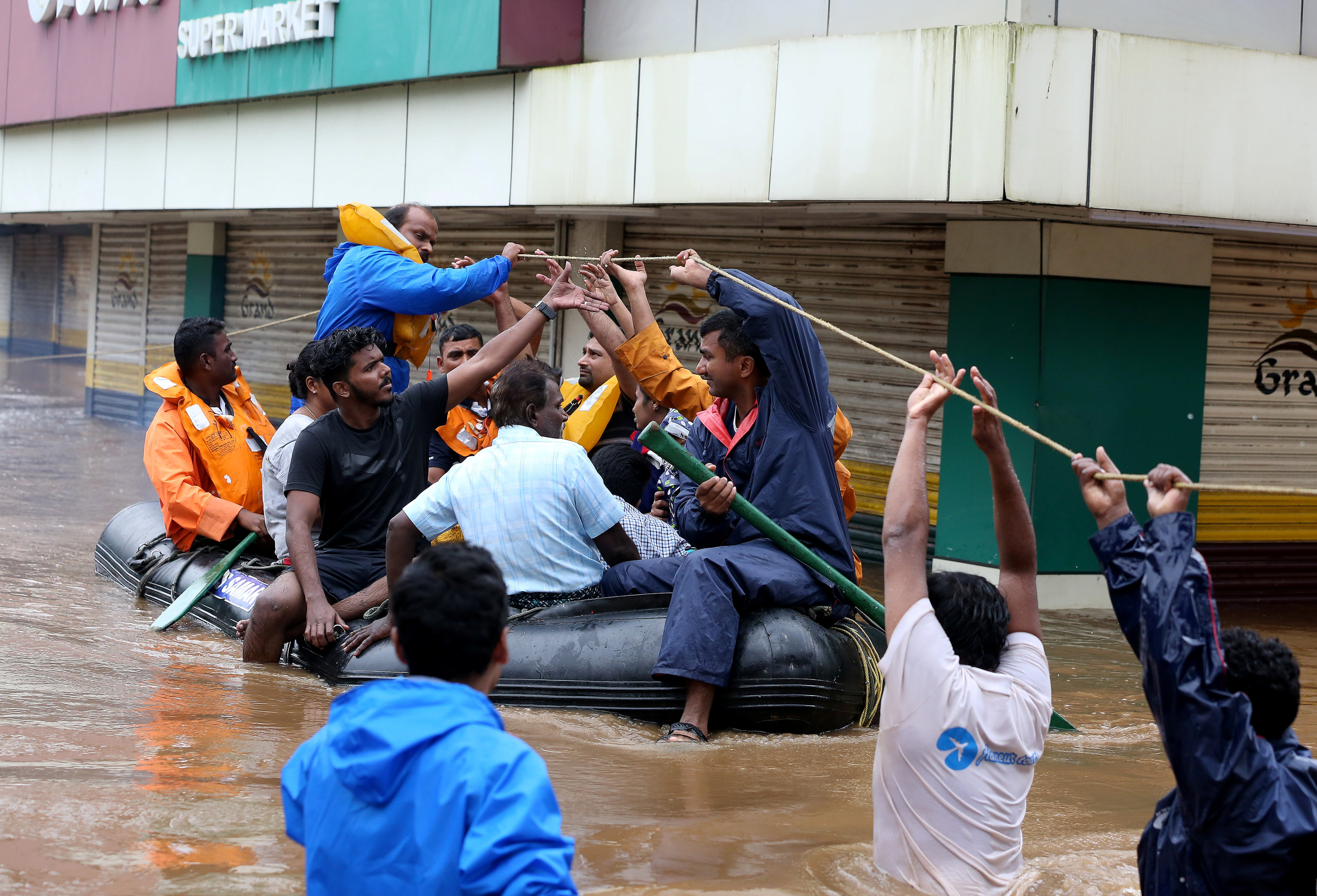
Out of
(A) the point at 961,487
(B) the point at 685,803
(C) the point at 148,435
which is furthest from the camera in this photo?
(A) the point at 961,487

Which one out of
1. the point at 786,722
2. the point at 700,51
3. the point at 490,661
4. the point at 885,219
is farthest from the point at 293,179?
the point at 490,661

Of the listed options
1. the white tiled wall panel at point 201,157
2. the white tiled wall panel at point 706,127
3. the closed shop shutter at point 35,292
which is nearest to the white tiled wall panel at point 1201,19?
the white tiled wall panel at point 706,127

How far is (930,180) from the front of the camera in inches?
312

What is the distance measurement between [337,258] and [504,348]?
1.38 m

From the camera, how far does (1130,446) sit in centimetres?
890

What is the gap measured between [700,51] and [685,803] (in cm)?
680

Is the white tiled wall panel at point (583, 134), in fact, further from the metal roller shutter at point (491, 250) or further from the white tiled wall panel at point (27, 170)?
the white tiled wall panel at point (27, 170)

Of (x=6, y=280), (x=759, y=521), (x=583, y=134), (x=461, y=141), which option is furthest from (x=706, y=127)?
(x=6, y=280)

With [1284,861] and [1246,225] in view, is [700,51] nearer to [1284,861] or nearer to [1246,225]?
[1246,225]

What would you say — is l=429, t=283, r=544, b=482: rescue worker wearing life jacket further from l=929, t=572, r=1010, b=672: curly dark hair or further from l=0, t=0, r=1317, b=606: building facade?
l=929, t=572, r=1010, b=672: curly dark hair

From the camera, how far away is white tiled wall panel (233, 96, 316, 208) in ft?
45.2

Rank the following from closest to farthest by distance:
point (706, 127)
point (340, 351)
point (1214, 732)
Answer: point (1214, 732)
point (340, 351)
point (706, 127)

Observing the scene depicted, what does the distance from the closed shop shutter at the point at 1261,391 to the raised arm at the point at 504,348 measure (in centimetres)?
537

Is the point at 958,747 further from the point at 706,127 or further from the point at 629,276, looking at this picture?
the point at 706,127
